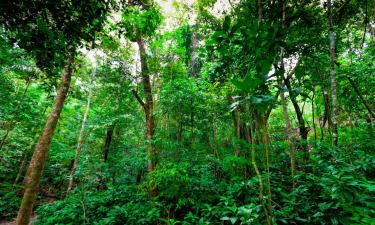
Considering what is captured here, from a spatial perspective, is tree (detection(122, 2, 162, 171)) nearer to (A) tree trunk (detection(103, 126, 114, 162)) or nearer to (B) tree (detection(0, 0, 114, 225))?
(B) tree (detection(0, 0, 114, 225))

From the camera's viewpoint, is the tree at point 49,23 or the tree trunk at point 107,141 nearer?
the tree at point 49,23

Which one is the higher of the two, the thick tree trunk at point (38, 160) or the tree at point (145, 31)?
the tree at point (145, 31)

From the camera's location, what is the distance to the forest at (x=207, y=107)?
7.04 feet

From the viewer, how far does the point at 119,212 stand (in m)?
5.70

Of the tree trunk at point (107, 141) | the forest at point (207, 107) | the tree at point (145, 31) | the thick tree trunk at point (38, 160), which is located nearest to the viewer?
the forest at point (207, 107)

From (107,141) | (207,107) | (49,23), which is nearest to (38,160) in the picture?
(49,23)

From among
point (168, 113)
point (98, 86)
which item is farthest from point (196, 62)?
point (168, 113)

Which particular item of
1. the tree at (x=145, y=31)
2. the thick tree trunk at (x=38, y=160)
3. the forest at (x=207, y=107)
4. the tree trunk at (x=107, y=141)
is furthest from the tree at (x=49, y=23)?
the tree trunk at (x=107, y=141)

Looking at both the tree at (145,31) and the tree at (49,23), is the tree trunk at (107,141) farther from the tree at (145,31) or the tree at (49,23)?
the tree at (49,23)

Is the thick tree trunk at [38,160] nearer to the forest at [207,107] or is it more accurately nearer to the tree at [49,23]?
the forest at [207,107]

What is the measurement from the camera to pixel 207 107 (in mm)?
7219

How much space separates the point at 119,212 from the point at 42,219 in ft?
10.3

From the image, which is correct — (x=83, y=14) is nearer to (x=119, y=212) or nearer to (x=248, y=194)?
(x=248, y=194)

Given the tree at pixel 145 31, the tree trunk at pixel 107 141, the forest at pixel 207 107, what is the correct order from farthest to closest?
the tree trunk at pixel 107 141 → the tree at pixel 145 31 → the forest at pixel 207 107
